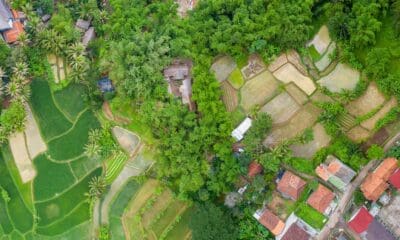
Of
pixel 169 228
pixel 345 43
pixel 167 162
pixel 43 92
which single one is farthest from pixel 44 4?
pixel 345 43

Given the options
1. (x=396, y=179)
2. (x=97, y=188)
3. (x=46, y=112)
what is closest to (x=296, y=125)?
(x=396, y=179)

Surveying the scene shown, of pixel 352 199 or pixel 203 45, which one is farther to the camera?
pixel 203 45

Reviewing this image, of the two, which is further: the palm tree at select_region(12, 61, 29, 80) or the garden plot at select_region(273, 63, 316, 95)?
the palm tree at select_region(12, 61, 29, 80)

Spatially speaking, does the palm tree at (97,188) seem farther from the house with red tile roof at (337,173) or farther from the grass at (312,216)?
the house with red tile roof at (337,173)

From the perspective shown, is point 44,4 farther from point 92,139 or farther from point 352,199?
point 352,199

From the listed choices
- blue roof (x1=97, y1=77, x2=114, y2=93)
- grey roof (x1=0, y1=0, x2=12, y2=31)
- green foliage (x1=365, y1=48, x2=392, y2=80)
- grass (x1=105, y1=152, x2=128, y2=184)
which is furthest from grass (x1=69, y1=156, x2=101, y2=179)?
green foliage (x1=365, y1=48, x2=392, y2=80)

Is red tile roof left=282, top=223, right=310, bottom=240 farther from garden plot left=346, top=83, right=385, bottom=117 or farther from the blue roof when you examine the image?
the blue roof

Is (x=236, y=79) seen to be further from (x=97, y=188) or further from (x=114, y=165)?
(x=97, y=188)
